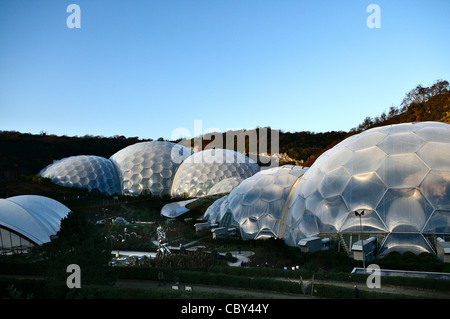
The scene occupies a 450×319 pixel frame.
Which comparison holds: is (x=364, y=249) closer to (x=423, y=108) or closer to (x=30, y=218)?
(x=30, y=218)

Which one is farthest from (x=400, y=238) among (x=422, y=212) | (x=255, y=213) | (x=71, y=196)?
(x=71, y=196)

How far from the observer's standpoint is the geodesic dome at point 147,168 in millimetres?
51188

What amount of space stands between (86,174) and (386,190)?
42608 mm

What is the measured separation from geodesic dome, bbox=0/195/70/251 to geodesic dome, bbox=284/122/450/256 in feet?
59.3

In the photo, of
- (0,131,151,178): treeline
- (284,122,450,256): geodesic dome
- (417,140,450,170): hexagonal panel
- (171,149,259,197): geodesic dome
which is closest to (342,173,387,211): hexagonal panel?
(284,122,450,256): geodesic dome

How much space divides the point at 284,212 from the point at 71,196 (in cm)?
2941

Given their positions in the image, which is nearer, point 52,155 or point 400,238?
point 400,238

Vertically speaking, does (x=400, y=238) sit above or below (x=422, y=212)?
below

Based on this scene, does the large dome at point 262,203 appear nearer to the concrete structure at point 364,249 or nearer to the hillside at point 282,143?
the concrete structure at point 364,249

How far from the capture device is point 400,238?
59.3ft

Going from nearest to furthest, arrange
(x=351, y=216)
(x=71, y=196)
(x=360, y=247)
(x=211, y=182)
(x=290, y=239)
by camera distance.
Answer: (x=360, y=247), (x=351, y=216), (x=290, y=239), (x=71, y=196), (x=211, y=182)

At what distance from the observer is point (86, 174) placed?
167 feet
